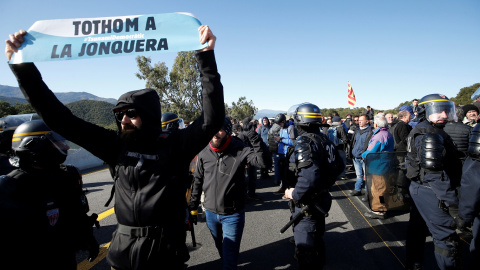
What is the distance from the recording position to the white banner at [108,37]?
4.80 ft

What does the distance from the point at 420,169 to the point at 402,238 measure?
1.84 m

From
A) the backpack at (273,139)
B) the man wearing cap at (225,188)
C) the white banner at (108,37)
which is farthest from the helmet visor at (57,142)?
the backpack at (273,139)

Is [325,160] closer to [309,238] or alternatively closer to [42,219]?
[309,238]

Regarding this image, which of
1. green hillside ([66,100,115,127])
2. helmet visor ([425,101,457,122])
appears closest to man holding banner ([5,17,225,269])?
helmet visor ([425,101,457,122])

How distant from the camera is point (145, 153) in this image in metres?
1.61

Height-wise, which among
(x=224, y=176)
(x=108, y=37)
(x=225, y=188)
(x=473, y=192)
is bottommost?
(x=473, y=192)

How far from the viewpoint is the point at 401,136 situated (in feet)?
19.6

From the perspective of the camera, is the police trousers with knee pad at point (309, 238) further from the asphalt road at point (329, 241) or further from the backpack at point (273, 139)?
the backpack at point (273, 139)

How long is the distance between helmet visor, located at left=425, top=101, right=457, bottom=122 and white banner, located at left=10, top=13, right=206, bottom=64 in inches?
115

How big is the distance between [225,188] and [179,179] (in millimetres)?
1338

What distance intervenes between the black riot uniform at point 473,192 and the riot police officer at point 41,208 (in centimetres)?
370

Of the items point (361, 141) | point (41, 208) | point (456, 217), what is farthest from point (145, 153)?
point (361, 141)

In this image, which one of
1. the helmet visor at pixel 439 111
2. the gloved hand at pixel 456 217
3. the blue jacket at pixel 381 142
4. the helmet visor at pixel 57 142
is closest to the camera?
the helmet visor at pixel 57 142

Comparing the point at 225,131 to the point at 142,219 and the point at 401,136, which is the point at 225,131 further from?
the point at 401,136
